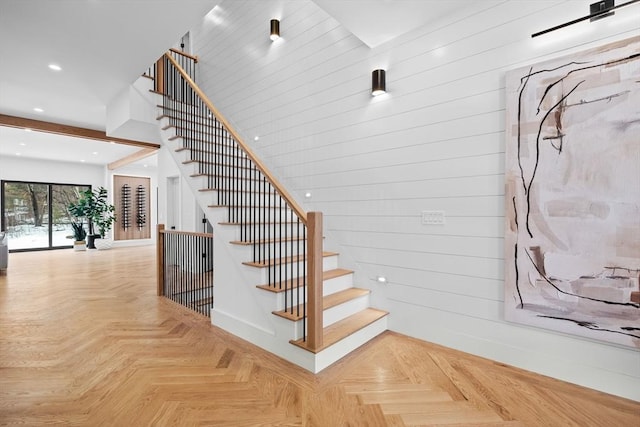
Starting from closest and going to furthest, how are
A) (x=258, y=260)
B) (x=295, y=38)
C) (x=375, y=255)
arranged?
1. (x=258, y=260)
2. (x=375, y=255)
3. (x=295, y=38)

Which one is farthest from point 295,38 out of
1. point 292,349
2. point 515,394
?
point 515,394

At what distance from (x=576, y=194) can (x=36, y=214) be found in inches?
523

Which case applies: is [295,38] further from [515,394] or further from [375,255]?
[515,394]

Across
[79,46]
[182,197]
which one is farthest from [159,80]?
[182,197]

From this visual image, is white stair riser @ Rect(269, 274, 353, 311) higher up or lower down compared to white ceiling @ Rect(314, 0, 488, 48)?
lower down

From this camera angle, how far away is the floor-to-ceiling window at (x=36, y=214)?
9164 mm

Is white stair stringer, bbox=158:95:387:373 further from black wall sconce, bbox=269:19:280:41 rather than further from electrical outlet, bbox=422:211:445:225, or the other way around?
black wall sconce, bbox=269:19:280:41

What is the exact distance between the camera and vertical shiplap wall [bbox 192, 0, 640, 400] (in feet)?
7.48

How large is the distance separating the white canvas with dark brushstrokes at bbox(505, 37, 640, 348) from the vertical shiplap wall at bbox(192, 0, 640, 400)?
0.12 metres

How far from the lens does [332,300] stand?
2.95 meters

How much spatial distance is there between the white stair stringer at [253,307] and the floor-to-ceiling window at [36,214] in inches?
372

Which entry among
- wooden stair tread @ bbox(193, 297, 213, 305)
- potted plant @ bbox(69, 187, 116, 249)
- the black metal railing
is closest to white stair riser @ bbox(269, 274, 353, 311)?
A: the black metal railing

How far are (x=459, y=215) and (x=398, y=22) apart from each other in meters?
1.84

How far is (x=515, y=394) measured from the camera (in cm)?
204
